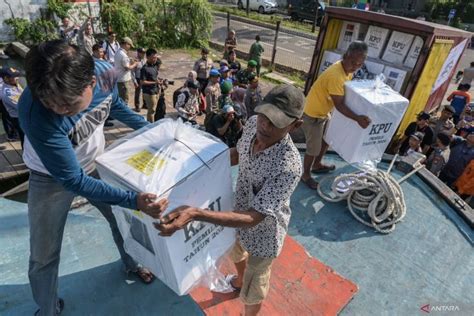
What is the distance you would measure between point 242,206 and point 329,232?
5.50ft

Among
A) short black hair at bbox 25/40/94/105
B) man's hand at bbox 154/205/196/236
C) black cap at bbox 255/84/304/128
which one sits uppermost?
short black hair at bbox 25/40/94/105

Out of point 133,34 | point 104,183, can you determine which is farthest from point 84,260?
point 133,34

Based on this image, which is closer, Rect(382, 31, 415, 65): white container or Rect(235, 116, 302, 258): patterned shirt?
Rect(235, 116, 302, 258): patterned shirt

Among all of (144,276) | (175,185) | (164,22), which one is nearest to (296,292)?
(144,276)

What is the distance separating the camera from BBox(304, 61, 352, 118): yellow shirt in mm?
3339

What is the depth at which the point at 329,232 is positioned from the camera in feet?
11.1

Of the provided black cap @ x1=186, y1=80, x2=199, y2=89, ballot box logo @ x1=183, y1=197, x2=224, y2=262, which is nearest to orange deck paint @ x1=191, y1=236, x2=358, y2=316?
ballot box logo @ x1=183, y1=197, x2=224, y2=262

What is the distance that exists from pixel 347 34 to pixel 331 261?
16.0 ft

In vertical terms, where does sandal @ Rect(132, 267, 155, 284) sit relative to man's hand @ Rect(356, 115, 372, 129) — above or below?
below

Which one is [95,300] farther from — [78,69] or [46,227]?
[78,69]

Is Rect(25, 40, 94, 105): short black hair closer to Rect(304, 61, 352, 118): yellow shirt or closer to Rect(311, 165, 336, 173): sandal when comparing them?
Rect(304, 61, 352, 118): yellow shirt

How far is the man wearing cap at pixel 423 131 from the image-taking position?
18.6 feet

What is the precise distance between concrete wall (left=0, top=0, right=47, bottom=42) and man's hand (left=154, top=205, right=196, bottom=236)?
11.9 m

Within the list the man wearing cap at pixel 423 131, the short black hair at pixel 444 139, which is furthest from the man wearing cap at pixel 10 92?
the short black hair at pixel 444 139
